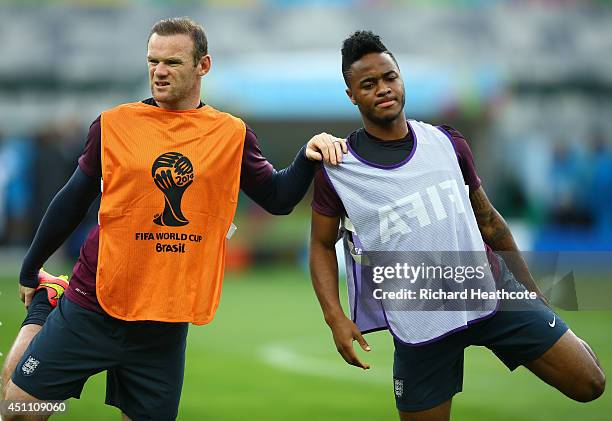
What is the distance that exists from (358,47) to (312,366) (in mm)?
5694

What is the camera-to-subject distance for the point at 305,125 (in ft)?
68.1

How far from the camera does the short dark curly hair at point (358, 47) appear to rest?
5.42m

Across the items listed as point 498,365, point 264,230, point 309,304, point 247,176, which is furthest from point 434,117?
point 247,176

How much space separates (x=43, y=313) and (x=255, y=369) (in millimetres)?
4886

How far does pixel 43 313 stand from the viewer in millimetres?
5668

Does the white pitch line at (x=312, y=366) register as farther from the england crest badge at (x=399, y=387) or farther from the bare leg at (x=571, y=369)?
the bare leg at (x=571, y=369)

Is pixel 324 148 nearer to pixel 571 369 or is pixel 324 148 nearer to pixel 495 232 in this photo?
pixel 495 232

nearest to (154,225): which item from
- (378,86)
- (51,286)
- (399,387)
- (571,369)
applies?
(51,286)

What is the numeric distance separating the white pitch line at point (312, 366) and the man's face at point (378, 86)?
474 cm

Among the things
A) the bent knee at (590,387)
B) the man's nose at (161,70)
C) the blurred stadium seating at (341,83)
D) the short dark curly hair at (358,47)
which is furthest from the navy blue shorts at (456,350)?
the blurred stadium seating at (341,83)

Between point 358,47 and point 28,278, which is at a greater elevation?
point 358,47

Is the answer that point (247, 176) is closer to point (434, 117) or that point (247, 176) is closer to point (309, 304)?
point (309, 304)

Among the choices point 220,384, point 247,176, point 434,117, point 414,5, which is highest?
point 414,5

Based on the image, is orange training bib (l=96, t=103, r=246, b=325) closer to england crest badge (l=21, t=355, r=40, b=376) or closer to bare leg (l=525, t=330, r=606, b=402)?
england crest badge (l=21, t=355, r=40, b=376)
